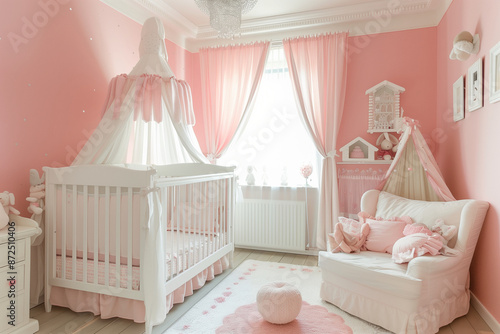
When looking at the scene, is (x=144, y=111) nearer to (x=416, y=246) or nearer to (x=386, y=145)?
(x=416, y=246)

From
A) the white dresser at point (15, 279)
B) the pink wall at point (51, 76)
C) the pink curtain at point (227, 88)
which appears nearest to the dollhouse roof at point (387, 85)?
the pink curtain at point (227, 88)

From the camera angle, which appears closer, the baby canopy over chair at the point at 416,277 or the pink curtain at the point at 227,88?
the baby canopy over chair at the point at 416,277

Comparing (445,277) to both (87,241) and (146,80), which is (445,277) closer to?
(87,241)

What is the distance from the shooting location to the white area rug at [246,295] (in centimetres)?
218

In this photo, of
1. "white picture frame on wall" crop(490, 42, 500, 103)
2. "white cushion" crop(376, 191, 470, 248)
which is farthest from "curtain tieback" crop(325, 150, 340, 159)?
"white picture frame on wall" crop(490, 42, 500, 103)

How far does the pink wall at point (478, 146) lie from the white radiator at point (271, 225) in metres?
1.61

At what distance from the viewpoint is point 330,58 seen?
3.66m

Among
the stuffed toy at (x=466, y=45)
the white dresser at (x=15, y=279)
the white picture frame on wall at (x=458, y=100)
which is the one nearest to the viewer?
the white dresser at (x=15, y=279)

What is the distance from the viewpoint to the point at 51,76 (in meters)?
2.57

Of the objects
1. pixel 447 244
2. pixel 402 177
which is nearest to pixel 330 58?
pixel 402 177

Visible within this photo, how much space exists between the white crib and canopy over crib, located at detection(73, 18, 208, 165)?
0.37m

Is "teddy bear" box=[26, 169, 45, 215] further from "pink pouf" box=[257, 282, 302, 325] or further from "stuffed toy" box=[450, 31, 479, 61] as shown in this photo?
"stuffed toy" box=[450, 31, 479, 61]

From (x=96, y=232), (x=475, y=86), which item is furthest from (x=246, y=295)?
(x=475, y=86)

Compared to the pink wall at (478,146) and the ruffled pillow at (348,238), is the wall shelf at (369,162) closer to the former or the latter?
the pink wall at (478,146)
